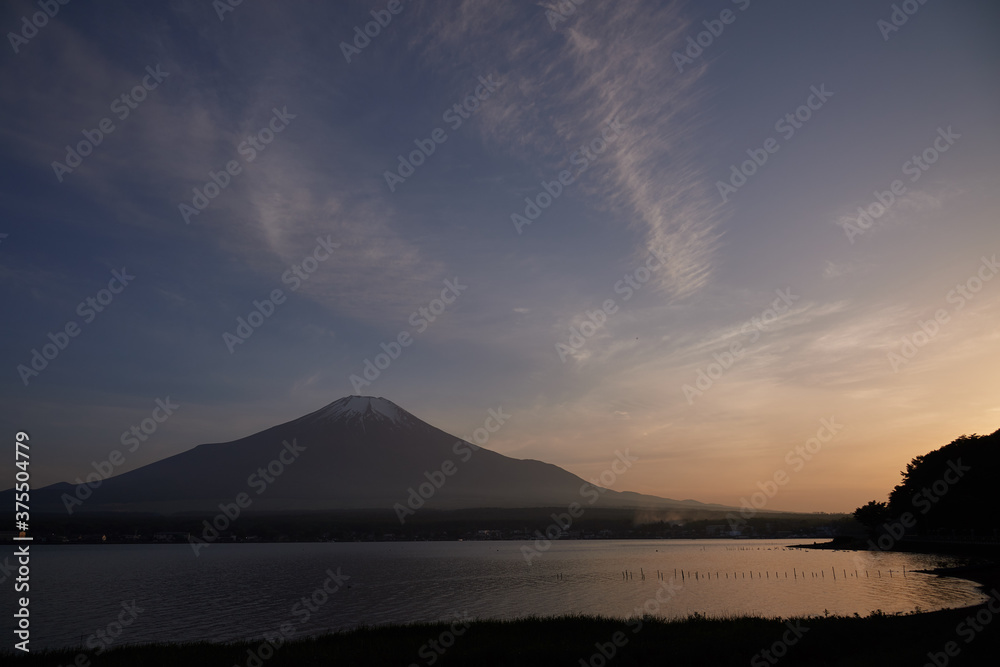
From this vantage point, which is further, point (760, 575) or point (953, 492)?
point (953, 492)

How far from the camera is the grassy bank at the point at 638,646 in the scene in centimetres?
2561

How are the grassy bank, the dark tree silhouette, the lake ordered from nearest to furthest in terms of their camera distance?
the grassy bank
the lake
the dark tree silhouette

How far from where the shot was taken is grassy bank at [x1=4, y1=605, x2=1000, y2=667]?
25609mm

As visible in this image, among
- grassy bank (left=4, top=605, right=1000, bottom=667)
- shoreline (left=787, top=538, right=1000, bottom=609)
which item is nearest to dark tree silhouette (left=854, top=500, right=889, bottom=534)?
shoreline (left=787, top=538, right=1000, bottom=609)

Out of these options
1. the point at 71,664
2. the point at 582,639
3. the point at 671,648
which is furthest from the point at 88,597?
the point at 671,648

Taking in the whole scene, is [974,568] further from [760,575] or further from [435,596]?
[435,596]

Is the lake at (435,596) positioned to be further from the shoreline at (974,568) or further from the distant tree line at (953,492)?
the distant tree line at (953,492)

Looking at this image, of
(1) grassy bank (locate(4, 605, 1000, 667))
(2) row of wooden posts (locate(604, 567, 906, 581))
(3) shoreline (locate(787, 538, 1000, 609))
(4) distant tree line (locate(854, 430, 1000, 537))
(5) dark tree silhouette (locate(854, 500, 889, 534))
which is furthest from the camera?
(5) dark tree silhouette (locate(854, 500, 889, 534))

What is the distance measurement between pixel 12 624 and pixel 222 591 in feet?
99.0

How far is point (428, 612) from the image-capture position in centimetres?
5469

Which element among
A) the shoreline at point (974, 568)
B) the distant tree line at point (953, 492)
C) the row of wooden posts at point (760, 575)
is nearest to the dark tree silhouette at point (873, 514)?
the distant tree line at point (953, 492)

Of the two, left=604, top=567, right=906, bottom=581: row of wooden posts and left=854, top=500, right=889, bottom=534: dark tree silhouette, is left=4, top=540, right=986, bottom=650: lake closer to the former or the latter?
left=604, top=567, right=906, bottom=581: row of wooden posts

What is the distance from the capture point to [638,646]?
28.9 m

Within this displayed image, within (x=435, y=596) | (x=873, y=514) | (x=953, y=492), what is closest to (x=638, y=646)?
(x=435, y=596)
